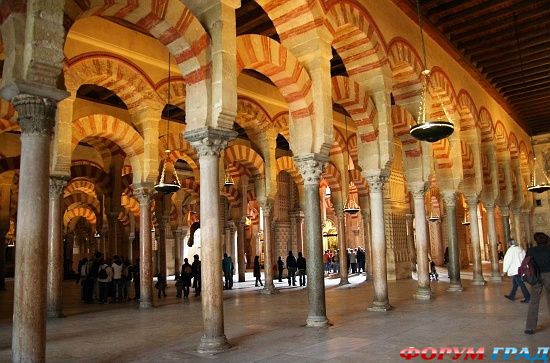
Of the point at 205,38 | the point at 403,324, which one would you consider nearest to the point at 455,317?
the point at 403,324

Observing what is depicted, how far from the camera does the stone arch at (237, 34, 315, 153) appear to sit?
225 inches

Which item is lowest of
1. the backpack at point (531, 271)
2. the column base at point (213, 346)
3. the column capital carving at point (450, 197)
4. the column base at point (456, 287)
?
the column base at point (456, 287)

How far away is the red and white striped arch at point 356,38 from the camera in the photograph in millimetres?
6223

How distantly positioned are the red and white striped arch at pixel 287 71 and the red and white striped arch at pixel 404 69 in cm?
216

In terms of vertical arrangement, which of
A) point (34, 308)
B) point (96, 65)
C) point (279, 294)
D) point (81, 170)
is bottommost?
point (279, 294)

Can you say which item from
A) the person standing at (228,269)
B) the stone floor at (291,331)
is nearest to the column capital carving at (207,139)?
the stone floor at (291,331)

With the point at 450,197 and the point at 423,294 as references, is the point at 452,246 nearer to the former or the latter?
the point at 450,197

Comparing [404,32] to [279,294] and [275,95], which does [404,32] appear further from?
[279,294]

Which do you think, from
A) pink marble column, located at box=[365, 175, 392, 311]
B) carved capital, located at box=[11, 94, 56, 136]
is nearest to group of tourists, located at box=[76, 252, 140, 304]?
pink marble column, located at box=[365, 175, 392, 311]

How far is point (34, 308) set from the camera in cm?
311

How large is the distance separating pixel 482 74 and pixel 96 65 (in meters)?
8.63

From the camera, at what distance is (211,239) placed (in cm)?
430

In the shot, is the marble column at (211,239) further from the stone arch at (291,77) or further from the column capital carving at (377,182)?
the column capital carving at (377,182)

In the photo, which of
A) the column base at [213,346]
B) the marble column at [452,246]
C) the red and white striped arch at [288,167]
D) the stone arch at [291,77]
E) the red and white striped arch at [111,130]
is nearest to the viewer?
the column base at [213,346]
